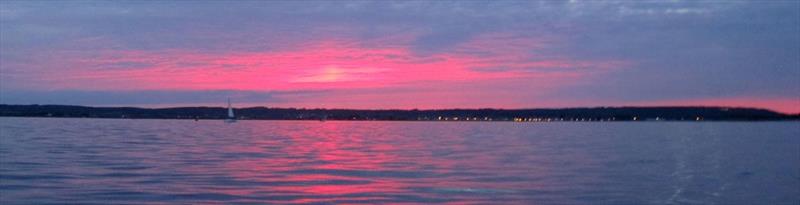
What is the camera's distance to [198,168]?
2772 centimetres

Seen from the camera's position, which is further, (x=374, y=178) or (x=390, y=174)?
(x=390, y=174)

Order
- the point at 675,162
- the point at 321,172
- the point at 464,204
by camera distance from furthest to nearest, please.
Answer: the point at 675,162, the point at 321,172, the point at 464,204

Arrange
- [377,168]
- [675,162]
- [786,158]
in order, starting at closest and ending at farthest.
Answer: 1. [377,168]
2. [675,162]
3. [786,158]

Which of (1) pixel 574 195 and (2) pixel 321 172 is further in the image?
(2) pixel 321 172

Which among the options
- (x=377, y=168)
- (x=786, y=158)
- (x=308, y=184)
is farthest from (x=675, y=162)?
(x=308, y=184)

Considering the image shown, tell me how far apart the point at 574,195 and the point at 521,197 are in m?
1.48

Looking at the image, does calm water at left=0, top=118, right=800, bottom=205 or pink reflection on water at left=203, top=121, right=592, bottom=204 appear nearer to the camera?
calm water at left=0, top=118, right=800, bottom=205

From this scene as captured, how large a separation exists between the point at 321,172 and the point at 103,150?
548 inches

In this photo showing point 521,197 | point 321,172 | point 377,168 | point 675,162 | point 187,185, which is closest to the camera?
point 521,197

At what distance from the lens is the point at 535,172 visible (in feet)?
92.7

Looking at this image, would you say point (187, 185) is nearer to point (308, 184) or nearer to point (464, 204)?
point (308, 184)

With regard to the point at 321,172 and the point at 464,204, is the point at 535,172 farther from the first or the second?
the point at 464,204

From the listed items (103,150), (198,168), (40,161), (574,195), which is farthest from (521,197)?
(103,150)

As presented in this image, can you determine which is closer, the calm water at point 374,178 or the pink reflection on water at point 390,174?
the calm water at point 374,178
